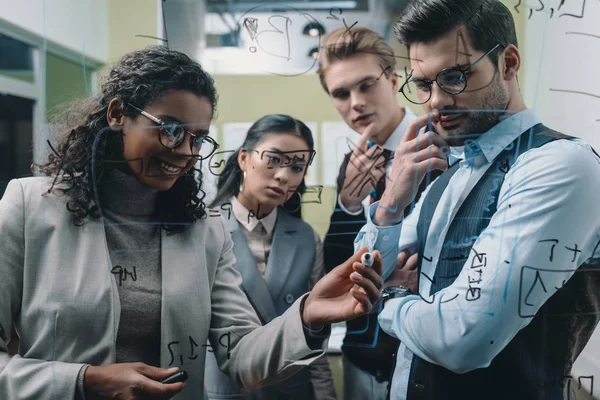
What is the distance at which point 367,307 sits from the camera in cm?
83

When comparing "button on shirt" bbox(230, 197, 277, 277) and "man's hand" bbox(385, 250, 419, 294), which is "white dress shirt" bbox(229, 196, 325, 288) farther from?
"man's hand" bbox(385, 250, 419, 294)

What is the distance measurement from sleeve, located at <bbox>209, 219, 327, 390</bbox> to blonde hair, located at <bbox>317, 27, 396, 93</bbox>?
0.32 metres

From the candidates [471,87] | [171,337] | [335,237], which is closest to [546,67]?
[471,87]

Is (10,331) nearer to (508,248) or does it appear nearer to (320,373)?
(320,373)

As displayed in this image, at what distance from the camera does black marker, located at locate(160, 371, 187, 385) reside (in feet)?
2.69

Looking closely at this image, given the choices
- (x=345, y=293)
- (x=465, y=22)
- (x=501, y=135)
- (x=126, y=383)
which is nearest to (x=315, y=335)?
(x=345, y=293)

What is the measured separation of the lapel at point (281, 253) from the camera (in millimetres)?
878

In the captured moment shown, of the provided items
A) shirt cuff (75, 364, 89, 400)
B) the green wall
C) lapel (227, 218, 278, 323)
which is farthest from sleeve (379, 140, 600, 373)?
the green wall

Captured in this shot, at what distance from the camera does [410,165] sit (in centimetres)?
84

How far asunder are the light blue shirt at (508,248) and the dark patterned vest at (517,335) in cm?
1

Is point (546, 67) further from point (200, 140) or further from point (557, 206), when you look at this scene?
point (200, 140)

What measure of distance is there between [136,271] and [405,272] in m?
0.41

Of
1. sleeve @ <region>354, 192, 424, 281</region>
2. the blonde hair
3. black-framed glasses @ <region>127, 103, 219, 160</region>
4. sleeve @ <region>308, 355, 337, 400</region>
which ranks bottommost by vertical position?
sleeve @ <region>308, 355, 337, 400</region>

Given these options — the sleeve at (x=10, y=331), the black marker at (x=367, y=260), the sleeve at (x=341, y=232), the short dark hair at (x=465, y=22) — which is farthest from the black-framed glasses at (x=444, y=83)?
the sleeve at (x=10, y=331)
